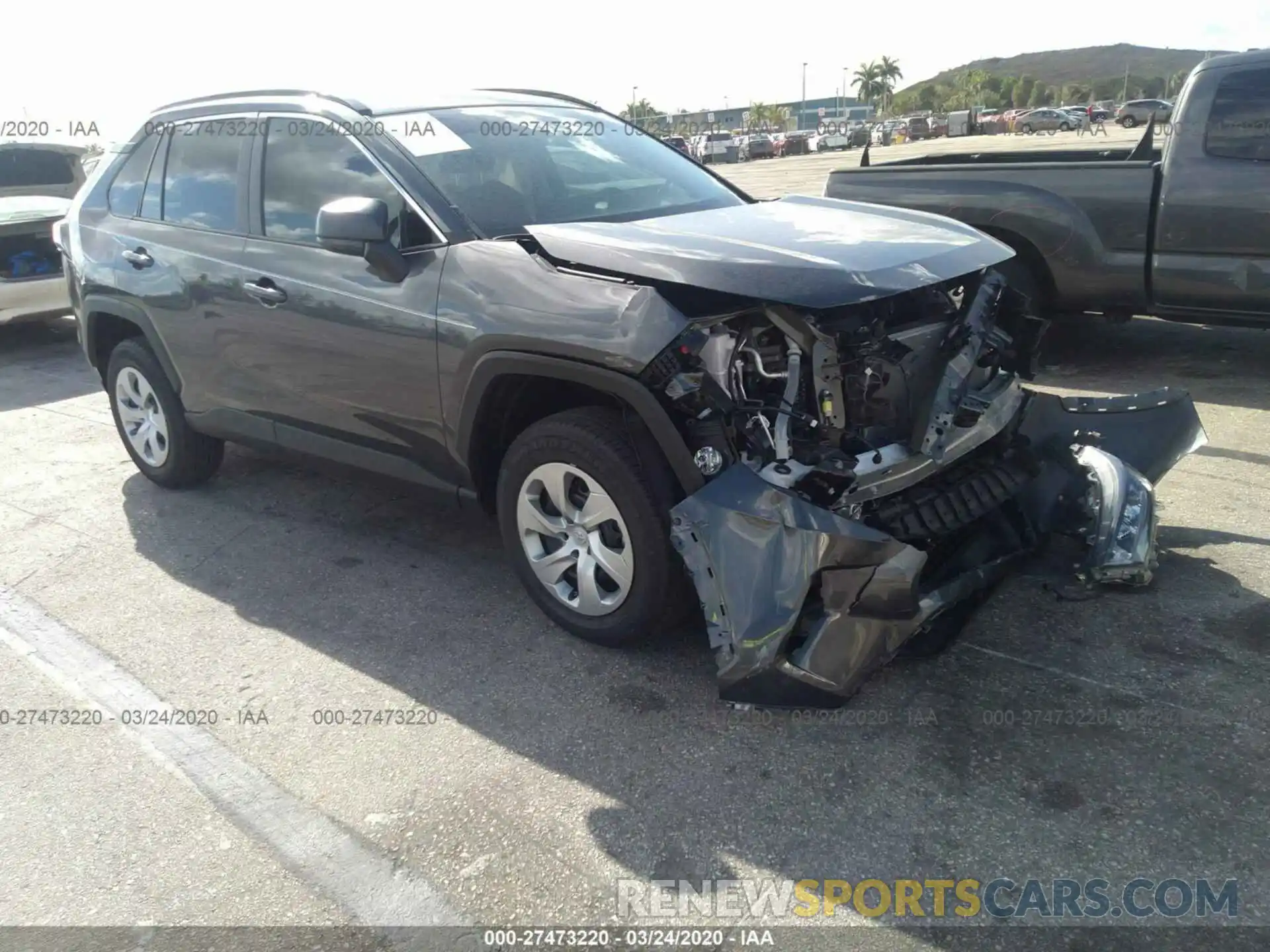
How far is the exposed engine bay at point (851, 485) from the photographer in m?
3.01

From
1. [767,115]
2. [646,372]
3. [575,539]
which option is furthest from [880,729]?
[767,115]

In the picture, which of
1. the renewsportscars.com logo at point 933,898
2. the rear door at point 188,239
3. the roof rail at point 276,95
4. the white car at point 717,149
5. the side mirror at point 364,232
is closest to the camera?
the renewsportscars.com logo at point 933,898

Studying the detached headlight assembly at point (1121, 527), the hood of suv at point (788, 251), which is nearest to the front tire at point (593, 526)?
the hood of suv at point (788, 251)

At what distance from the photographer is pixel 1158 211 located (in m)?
6.36

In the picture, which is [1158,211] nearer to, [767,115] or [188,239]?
[188,239]

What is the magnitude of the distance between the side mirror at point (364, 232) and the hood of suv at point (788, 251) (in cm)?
54

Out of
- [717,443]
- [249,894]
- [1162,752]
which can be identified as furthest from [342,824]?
[1162,752]

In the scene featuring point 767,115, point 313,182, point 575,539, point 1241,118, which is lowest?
point 575,539

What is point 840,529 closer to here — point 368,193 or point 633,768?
point 633,768

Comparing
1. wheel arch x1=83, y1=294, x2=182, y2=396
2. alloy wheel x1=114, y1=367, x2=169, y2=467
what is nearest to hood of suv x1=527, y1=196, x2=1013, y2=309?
wheel arch x1=83, y1=294, x2=182, y2=396

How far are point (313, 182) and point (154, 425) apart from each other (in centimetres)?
200

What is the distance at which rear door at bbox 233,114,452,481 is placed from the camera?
384 cm

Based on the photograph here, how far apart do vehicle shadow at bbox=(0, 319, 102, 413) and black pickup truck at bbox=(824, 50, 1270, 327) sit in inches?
269

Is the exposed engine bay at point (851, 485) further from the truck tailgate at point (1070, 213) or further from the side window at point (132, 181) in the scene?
the side window at point (132, 181)
